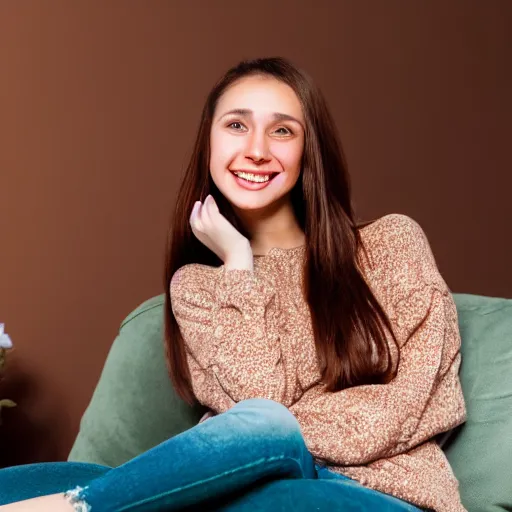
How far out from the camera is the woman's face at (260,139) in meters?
1.71

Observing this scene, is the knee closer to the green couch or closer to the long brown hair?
the long brown hair

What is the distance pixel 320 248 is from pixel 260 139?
0.87 feet

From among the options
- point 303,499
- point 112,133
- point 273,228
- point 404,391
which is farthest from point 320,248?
point 112,133

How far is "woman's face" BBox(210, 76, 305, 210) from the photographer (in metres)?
1.71

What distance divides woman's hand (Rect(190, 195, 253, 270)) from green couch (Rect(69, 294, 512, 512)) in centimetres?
27

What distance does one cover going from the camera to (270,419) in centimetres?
121

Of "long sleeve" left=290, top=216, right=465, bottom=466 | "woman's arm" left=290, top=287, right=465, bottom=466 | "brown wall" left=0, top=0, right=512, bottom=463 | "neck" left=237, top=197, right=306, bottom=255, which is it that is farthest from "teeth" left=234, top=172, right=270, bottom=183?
"brown wall" left=0, top=0, right=512, bottom=463

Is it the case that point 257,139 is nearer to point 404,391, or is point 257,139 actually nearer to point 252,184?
point 252,184

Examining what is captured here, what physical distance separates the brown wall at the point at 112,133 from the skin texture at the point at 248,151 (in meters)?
0.74

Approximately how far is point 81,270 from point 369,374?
1246mm

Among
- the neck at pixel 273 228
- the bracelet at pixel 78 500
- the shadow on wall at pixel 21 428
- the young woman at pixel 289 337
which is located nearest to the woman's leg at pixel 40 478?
the young woman at pixel 289 337

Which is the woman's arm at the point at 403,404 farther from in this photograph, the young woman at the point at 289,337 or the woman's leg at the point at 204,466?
the woman's leg at the point at 204,466

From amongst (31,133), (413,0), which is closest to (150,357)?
(31,133)

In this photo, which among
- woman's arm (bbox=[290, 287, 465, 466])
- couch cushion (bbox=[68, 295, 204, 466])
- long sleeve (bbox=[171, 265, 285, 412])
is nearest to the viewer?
woman's arm (bbox=[290, 287, 465, 466])
